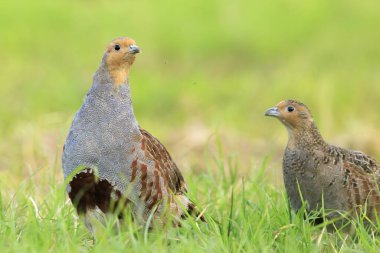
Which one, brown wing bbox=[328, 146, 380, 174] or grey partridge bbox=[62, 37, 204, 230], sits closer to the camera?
grey partridge bbox=[62, 37, 204, 230]

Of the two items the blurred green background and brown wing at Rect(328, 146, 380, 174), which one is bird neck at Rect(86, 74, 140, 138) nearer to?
brown wing at Rect(328, 146, 380, 174)

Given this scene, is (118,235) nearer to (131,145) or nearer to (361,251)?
(131,145)

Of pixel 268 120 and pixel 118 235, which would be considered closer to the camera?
pixel 118 235

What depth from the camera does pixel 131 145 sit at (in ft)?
16.3

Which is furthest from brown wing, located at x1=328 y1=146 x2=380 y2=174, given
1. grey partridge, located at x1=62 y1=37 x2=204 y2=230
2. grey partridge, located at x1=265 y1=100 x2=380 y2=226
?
grey partridge, located at x1=62 y1=37 x2=204 y2=230

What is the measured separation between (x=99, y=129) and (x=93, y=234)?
0.50m

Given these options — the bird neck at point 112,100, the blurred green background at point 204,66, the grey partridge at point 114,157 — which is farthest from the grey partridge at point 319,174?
the blurred green background at point 204,66

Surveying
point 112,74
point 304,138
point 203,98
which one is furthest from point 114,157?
point 203,98

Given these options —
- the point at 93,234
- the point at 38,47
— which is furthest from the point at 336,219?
the point at 38,47

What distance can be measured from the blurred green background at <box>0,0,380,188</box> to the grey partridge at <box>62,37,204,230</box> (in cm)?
310

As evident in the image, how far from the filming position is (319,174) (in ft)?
17.9

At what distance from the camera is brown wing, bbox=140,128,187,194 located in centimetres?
509

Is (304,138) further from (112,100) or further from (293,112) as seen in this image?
(112,100)

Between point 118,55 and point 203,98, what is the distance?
6.48m
